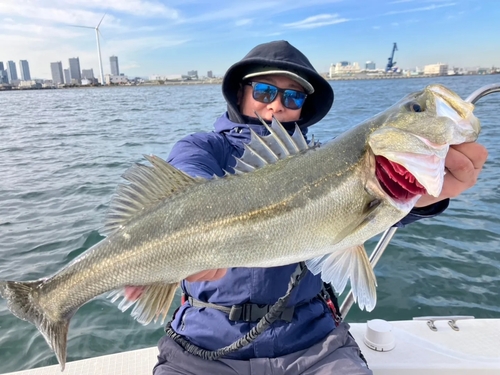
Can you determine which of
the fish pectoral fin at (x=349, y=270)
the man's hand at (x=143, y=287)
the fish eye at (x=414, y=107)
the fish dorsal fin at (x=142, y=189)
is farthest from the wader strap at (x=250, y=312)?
the fish eye at (x=414, y=107)

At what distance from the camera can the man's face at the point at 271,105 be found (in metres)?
3.87

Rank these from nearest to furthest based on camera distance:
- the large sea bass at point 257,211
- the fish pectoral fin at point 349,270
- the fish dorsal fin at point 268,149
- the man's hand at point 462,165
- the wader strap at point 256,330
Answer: the large sea bass at point 257,211 → the man's hand at point 462,165 → the fish dorsal fin at point 268,149 → the fish pectoral fin at point 349,270 → the wader strap at point 256,330

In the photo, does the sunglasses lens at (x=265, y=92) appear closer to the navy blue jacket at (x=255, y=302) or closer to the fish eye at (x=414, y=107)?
the navy blue jacket at (x=255, y=302)

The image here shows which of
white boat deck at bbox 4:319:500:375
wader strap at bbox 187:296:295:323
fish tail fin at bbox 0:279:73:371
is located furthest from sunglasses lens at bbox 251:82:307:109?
fish tail fin at bbox 0:279:73:371

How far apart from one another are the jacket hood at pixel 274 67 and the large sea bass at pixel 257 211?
1784mm

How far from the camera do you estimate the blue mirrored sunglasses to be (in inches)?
152

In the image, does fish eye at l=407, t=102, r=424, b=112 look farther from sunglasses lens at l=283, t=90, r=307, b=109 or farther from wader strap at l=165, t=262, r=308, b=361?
sunglasses lens at l=283, t=90, r=307, b=109

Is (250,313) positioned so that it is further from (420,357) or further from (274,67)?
(274,67)

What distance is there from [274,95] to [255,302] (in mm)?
1987

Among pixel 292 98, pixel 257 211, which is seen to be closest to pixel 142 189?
pixel 257 211

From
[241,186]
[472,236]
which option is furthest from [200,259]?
[472,236]

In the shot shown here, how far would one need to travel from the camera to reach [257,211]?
220 cm

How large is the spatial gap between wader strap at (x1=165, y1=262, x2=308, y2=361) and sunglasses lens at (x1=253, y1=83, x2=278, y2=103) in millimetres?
1764

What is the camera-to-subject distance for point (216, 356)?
2703mm
